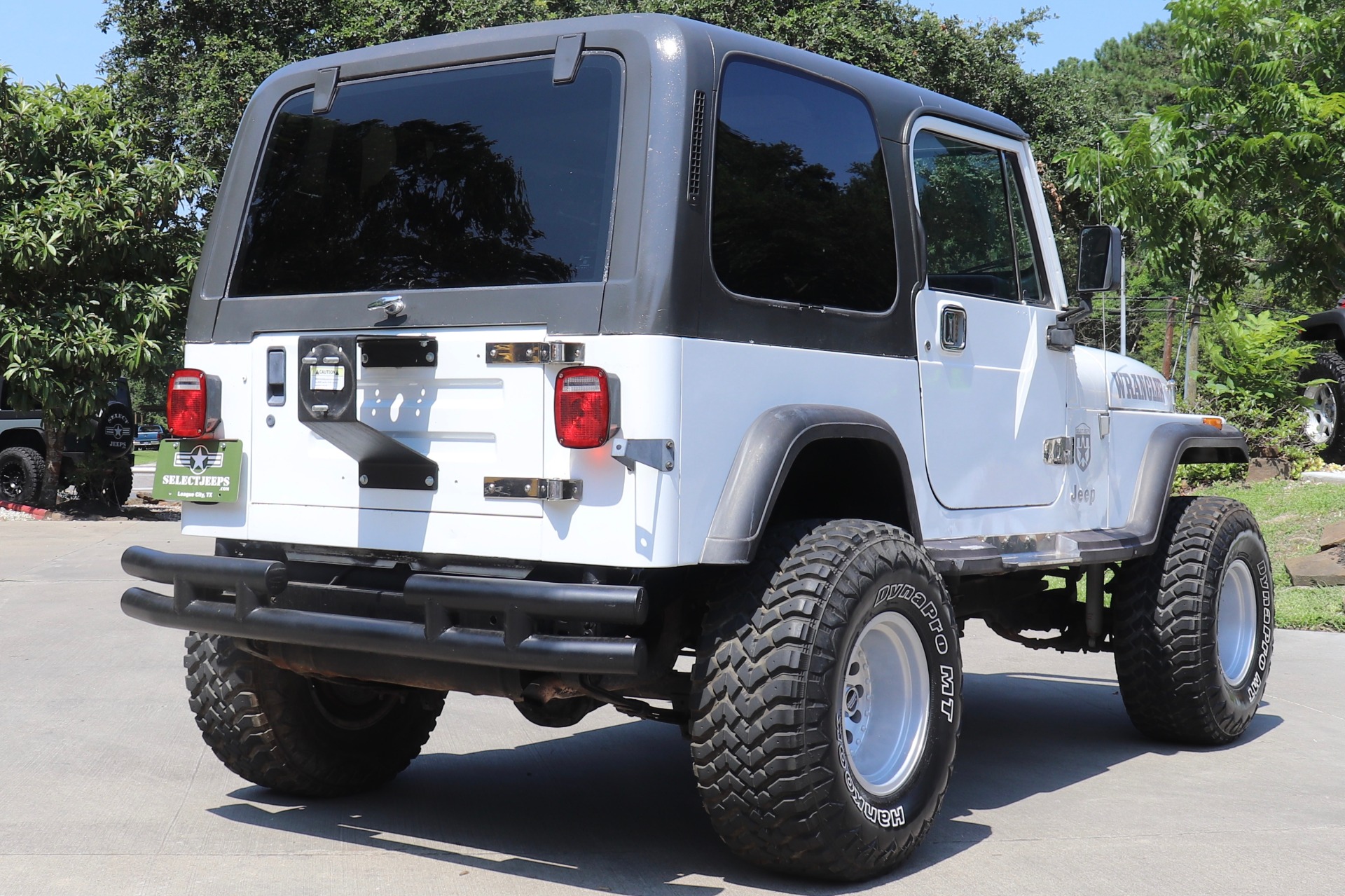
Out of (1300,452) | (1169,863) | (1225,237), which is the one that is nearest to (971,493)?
(1169,863)

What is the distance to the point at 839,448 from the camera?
4414 millimetres

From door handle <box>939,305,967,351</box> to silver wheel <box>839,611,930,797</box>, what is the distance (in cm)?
109

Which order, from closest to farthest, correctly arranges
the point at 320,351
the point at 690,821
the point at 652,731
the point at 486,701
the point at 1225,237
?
1. the point at 320,351
2. the point at 690,821
3. the point at 652,731
4. the point at 486,701
5. the point at 1225,237

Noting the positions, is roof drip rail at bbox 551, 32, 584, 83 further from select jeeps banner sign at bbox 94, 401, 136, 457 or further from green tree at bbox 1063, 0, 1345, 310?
select jeeps banner sign at bbox 94, 401, 136, 457

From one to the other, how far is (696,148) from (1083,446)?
2517 millimetres

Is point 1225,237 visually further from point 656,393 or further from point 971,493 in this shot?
point 656,393

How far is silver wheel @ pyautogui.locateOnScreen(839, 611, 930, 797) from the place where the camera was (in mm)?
4180

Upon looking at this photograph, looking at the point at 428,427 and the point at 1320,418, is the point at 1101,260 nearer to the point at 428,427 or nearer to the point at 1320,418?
the point at 428,427

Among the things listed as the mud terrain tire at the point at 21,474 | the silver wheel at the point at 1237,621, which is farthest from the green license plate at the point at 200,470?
the mud terrain tire at the point at 21,474

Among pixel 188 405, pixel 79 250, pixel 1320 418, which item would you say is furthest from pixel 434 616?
pixel 79 250

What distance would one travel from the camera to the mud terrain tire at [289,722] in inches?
184

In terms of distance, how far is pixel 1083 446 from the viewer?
5.64 meters

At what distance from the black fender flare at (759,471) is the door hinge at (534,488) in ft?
1.27

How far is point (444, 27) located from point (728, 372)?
20.0 m
